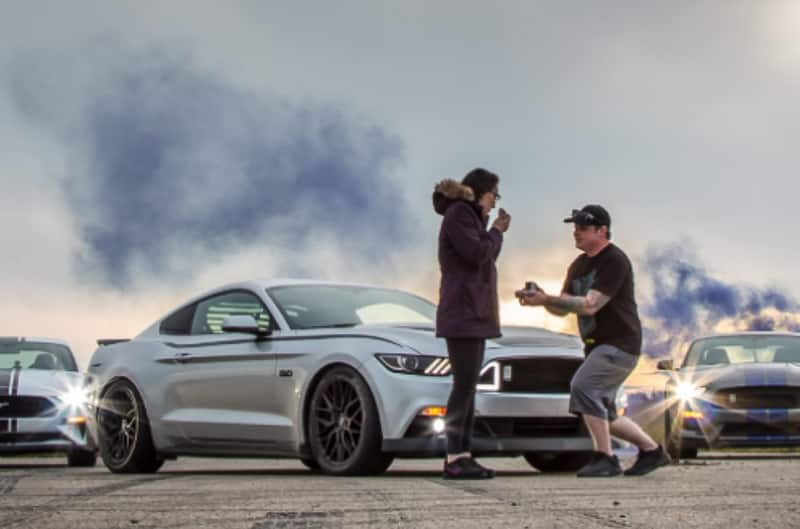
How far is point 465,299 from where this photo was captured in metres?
8.91

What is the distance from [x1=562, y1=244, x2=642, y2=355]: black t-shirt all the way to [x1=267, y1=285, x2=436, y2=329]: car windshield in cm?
153

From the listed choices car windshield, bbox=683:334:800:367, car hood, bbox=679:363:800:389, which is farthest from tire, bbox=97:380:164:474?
car windshield, bbox=683:334:800:367

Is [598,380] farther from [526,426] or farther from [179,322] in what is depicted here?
[179,322]

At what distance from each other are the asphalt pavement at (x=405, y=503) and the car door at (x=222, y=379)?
1.13 metres

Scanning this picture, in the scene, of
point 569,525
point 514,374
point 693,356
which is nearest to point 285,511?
point 569,525

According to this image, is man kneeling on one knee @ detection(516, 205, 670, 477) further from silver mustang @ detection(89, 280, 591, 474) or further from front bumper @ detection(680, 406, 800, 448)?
front bumper @ detection(680, 406, 800, 448)

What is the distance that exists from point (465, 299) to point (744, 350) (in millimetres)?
7776

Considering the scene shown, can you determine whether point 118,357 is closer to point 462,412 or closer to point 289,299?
point 289,299

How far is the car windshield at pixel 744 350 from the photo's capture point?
15.6 metres

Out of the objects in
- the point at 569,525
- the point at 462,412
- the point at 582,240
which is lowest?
the point at 569,525

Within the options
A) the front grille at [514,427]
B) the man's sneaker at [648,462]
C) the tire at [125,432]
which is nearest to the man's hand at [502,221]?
the front grille at [514,427]

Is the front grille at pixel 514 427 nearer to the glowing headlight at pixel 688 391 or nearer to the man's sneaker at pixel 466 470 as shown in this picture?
the man's sneaker at pixel 466 470

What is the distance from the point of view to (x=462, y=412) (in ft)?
29.6

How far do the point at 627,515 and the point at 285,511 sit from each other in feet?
5.01
